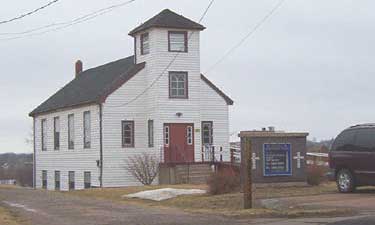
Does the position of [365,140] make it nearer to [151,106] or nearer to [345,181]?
[345,181]

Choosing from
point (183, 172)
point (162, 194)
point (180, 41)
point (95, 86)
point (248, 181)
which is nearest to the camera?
point (248, 181)

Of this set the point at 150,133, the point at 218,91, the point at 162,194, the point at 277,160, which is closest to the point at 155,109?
the point at 150,133

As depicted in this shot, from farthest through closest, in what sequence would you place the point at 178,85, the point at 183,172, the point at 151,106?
1. the point at 151,106
2. the point at 178,85
3. the point at 183,172

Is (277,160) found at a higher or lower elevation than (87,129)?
lower

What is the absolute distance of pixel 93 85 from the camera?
50969 mm

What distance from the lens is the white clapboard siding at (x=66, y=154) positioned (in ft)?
156

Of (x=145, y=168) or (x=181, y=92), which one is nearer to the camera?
(x=145, y=168)

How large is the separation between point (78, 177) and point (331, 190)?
2698 cm

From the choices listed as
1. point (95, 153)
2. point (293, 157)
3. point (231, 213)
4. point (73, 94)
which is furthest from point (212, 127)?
point (231, 213)

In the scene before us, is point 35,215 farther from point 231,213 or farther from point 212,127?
point 212,127

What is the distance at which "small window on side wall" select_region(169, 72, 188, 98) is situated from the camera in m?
45.5

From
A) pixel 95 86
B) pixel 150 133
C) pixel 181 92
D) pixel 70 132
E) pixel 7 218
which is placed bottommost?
pixel 7 218

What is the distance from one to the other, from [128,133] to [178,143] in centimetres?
329

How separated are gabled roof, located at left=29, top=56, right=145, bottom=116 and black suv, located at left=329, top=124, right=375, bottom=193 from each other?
22.9 metres
